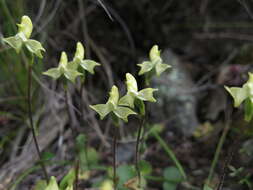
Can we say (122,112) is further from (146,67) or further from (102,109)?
(146,67)

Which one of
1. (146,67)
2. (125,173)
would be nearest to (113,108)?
(146,67)

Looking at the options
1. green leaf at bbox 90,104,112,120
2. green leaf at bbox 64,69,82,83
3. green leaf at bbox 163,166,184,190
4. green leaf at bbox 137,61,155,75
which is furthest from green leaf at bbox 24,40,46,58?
green leaf at bbox 163,166,184,190

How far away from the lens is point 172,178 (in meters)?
1.45

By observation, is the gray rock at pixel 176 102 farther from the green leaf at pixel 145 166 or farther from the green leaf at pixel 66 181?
the green leaf at pixel 66 181

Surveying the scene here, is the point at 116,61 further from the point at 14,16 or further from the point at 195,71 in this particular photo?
the point at 14,16

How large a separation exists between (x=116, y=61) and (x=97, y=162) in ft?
3.14

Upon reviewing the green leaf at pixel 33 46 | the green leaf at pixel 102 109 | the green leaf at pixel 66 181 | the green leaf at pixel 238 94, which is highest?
the green leaf at pixel 33 46

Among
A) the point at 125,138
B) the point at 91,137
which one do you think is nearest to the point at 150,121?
the point at 125,138

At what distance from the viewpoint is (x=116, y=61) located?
2354 mm

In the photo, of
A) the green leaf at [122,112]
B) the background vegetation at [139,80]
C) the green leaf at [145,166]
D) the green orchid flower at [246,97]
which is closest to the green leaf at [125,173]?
the green leaf at [145,166]

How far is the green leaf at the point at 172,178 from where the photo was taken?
1.43 metres

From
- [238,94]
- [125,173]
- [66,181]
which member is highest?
[238,94]

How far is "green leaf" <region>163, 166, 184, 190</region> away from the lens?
143 centimetres

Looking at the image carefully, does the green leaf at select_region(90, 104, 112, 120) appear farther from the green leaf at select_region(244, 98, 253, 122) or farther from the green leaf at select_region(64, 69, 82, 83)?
the green leaf at select_region(244, 98, 253, 122)
